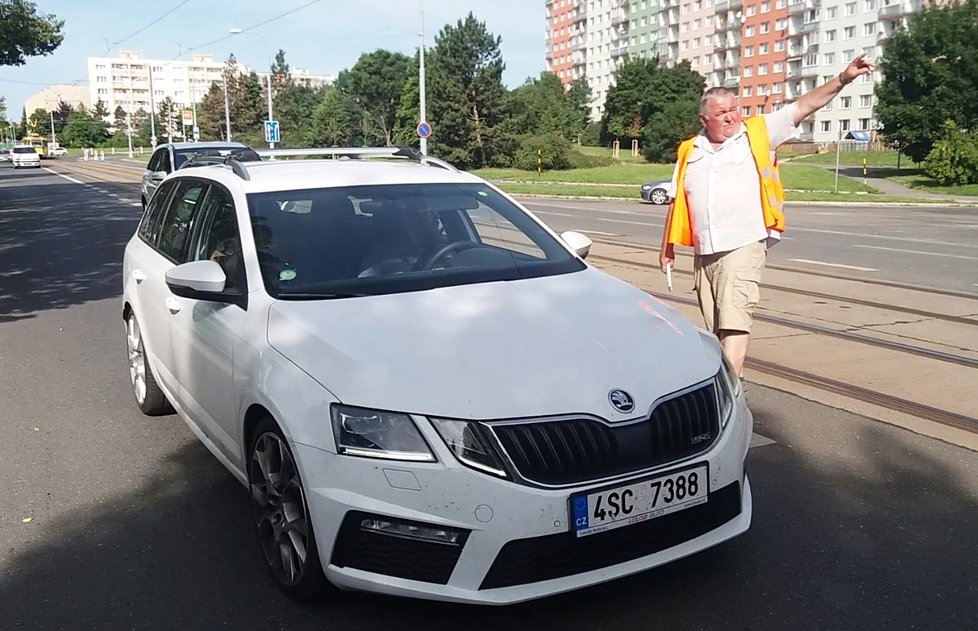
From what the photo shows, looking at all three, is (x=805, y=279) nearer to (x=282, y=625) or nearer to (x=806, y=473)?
(x=806, y=473)

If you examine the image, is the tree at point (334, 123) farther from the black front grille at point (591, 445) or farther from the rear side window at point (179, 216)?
the black front grille at point (591, 445)

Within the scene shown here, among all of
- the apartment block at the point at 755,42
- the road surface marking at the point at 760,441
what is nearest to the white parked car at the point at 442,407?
the road surface marking at the point at 760,441

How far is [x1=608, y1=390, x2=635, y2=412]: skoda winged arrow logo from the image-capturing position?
305cm

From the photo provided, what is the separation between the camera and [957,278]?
11.9 metres

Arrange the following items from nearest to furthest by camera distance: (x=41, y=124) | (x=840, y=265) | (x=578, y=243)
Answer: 1. (x=578, y=243)
2. (x=840, y=265)
3. (x=41, y=124)

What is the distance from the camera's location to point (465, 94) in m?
71.1

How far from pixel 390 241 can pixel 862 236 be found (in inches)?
636

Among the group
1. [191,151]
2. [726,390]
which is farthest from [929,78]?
[726,390]

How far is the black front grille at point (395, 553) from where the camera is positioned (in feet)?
9.69

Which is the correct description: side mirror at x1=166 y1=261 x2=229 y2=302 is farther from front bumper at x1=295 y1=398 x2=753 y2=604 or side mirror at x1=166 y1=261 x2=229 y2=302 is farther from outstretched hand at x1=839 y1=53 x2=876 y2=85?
outstretched hand at x1=839 y1=53 x2=876 y2=85

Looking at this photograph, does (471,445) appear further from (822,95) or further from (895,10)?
(895,10)

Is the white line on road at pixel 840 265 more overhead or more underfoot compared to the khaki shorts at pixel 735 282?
more underfoot

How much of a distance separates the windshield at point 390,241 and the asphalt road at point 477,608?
118cm

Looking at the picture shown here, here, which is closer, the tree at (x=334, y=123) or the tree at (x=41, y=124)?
the tree at (x=334, y=123)
